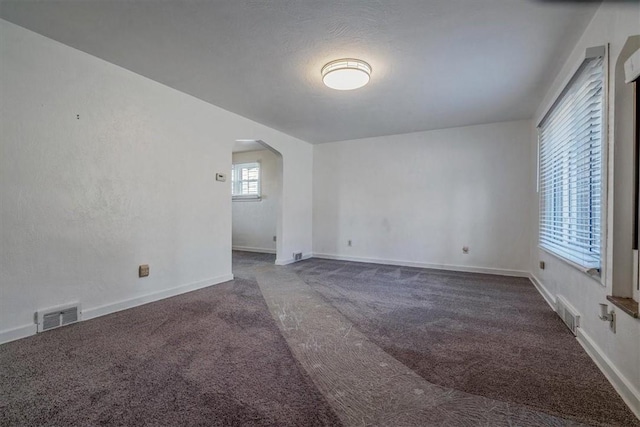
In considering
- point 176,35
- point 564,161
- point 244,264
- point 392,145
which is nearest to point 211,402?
point 176,35

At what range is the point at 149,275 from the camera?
10.3ft

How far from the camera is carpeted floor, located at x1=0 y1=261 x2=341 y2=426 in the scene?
54.9 inches

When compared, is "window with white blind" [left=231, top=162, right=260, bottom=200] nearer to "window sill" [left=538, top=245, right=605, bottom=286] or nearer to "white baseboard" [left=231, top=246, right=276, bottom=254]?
"white baseboard" [left=231, top=246, right=276, bottom=254]

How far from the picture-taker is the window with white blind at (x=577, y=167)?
1.98 metres

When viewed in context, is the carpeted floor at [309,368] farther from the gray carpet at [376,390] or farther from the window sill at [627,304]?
the window sill at [627,304]

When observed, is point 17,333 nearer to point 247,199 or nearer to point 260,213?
point 260,213

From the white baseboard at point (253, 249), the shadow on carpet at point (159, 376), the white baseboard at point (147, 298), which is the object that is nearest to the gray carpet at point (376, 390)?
the shadow on carpet at point (159, 376)

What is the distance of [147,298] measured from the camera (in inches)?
122

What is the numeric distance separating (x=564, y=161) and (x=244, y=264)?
4760mm

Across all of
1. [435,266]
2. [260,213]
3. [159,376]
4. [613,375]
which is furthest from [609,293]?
[260,213]

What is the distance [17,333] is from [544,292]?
5057 millimetres

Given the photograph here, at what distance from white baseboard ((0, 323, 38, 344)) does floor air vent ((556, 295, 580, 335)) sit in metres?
4.26

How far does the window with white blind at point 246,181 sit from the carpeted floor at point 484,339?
364cm

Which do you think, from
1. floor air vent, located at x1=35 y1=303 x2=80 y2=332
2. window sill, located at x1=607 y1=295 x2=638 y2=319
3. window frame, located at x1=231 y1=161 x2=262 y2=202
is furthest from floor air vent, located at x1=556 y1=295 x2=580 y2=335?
window frame, located at x1=231 y1=161 x2=262 y2=202
